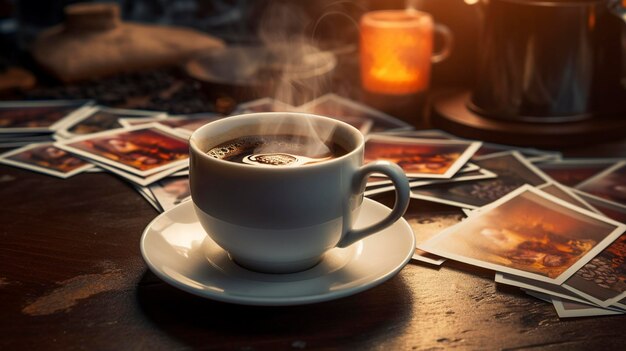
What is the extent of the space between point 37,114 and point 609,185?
0.95 m

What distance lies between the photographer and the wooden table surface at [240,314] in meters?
0.61

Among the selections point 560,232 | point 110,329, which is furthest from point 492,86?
point 110,329

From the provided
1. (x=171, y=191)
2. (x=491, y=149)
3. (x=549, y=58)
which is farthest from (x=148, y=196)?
(x=549, y=58)

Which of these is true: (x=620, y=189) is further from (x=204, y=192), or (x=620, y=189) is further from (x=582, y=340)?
(x=204, y=192)

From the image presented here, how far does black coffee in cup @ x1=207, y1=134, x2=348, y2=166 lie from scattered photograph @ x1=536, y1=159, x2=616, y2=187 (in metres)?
0.42

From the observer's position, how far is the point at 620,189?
37.8 inches

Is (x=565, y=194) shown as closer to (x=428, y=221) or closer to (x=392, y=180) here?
(x=428, y=221)

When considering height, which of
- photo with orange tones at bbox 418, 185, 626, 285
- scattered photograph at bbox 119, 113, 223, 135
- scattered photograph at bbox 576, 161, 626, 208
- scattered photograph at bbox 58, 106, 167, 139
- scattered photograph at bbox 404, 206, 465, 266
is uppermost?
photo with orange tones at bbox 418, 185, 626, 285

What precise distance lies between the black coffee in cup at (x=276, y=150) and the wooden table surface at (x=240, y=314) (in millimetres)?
143

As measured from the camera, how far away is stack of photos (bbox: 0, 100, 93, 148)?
1140mm

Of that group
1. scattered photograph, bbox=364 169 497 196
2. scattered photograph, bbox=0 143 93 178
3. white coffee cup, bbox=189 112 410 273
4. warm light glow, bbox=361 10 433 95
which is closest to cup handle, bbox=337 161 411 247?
white coffee cup, bbox=189 112 410 273

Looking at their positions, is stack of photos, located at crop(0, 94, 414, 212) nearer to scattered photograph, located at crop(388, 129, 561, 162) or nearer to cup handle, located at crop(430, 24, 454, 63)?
scattered photograph, located at crop(388, 129, 561, 162)

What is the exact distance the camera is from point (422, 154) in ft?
3.46

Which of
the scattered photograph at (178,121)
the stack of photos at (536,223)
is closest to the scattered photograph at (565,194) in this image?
the stack of photos at (536,223)
